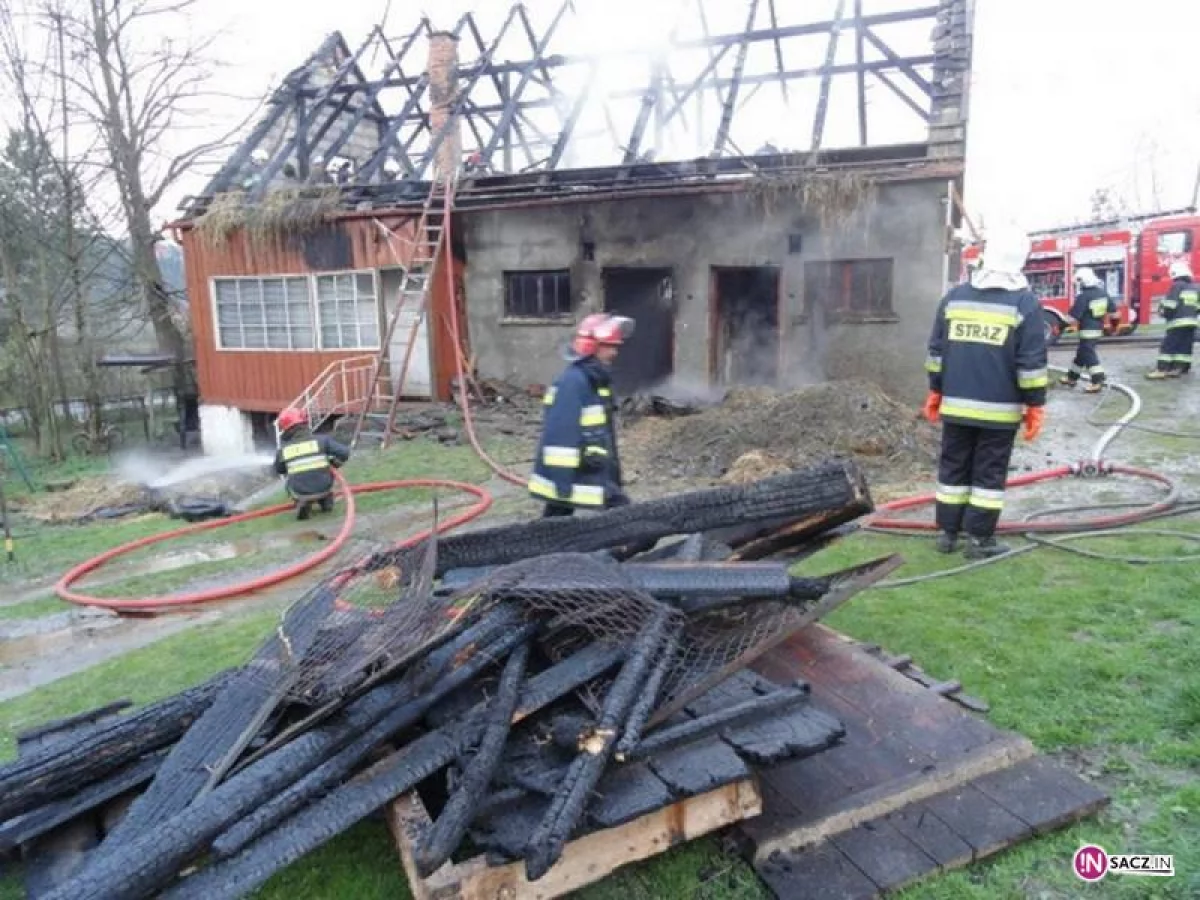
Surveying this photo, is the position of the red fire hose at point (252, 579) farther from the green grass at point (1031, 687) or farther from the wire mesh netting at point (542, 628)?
the wire mesh netting at point (542, 628)

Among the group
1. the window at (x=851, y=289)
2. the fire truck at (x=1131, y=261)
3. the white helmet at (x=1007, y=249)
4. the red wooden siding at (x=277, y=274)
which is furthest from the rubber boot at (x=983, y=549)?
the fire truck at (x=1131, y=261)

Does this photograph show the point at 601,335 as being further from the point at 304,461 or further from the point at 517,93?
the point at 517,93

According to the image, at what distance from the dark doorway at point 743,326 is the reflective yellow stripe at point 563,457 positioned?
8.27 m

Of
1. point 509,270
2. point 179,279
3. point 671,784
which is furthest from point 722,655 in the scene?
point 179,279

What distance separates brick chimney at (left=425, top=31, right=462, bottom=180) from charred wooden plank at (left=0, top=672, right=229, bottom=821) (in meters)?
13.9

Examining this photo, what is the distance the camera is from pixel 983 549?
486cm

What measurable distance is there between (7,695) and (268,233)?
1156 centimetres

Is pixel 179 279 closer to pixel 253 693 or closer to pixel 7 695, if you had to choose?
pixel 7 695

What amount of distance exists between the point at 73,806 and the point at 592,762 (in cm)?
167

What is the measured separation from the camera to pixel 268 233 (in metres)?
14.6

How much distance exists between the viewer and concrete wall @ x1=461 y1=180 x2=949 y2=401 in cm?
1071

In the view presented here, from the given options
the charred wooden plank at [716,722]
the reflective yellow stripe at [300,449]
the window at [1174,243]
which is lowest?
the charred wooden plank at [716,722]

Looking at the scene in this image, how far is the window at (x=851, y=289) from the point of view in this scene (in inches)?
437

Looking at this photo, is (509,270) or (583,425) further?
(509,270)
